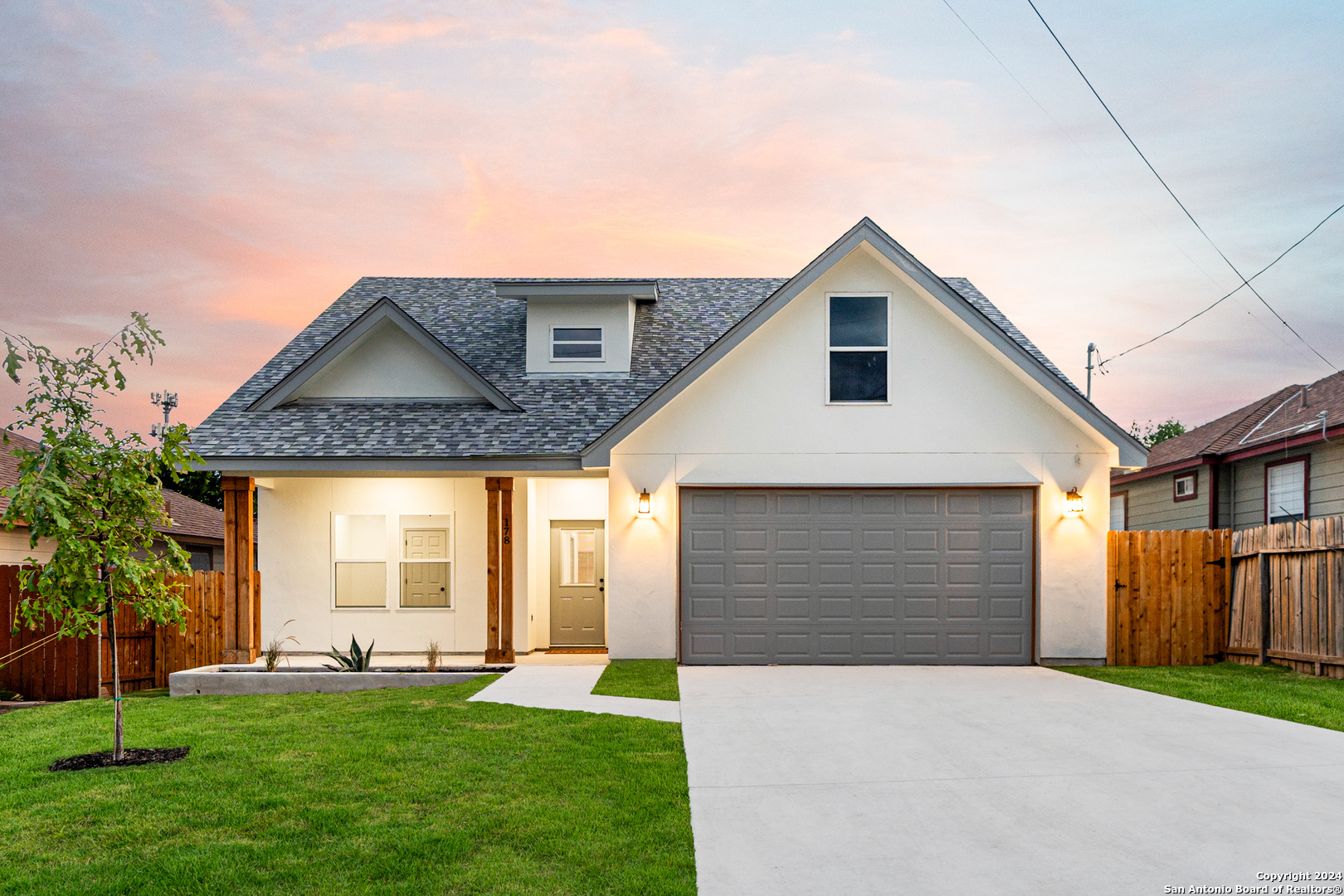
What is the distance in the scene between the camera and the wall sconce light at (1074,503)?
1174 centimetres

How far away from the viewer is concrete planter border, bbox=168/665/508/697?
35.8ft

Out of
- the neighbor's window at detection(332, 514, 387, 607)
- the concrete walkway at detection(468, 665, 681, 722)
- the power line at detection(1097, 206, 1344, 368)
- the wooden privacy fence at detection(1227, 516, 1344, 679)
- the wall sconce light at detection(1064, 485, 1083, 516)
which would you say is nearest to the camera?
the concrete walkway at detection(468, 665, 681, 722)

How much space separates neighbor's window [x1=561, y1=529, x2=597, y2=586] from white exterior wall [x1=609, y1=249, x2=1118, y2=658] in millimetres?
2268

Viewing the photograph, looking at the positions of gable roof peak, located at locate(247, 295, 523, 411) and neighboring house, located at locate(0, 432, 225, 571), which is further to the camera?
neighboring house, located at locate(0, 432, 225, 571)

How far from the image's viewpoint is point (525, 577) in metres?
13.4

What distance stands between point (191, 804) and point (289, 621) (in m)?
8.28

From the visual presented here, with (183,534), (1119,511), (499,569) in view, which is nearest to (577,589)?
(499,569)

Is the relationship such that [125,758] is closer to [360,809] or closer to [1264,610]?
[360,809]

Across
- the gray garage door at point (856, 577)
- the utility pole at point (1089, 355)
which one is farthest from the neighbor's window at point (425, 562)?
the utility pole at point (1089, 355)

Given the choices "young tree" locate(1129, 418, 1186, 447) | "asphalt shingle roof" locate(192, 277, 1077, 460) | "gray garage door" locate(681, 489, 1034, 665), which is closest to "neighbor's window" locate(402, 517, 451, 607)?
"asphalt shingle roof" locate(192, 277, 1077, 460)

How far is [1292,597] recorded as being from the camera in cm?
1148

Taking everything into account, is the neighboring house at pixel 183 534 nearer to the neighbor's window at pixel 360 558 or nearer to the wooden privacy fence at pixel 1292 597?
the neighbor's window at pixel 360 558

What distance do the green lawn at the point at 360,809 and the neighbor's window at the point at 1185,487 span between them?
16052mm

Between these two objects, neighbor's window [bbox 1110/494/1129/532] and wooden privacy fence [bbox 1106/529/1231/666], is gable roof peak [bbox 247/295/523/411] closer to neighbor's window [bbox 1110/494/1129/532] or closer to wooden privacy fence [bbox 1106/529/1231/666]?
wooden privacy fence [bbox 1106/529/1231/666]
